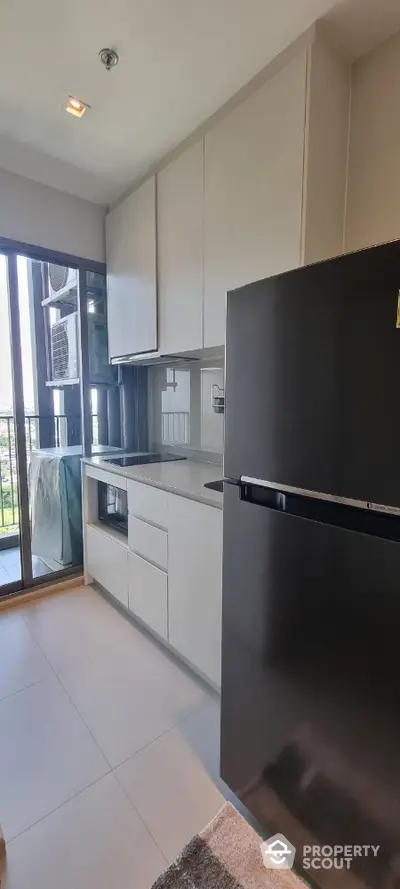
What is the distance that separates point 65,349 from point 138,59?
1642 mm

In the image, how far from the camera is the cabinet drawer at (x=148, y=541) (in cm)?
178

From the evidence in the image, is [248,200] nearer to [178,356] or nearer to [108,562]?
[178,356]

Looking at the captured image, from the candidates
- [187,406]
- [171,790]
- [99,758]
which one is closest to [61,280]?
[187,406]

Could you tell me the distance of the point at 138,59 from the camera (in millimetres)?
1431

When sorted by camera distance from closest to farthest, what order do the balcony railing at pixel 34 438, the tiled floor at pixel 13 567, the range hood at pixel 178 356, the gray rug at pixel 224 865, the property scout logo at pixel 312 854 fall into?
the property scout logo at pixel 312 854
the gray rug at pixel 224 865
the range hood at pixel 178 356
the tiled floor at pixel 13 567
the balcony railing at pixel 34 438

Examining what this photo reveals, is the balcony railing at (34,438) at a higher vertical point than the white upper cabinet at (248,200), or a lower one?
lower

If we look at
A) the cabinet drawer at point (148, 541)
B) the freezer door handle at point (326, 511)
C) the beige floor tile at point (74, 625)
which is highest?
the freezer door handle at point (326, 511)

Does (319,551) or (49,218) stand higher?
(49,218)

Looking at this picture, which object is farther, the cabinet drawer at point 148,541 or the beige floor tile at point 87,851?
the cabinet drawer at point 148,541

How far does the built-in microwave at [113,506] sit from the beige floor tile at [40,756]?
87cm

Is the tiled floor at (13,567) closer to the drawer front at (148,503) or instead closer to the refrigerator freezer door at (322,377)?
the drawer front at (148,503)

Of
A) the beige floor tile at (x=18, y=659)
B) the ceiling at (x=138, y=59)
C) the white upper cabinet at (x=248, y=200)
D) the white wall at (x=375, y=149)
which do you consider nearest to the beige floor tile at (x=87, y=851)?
the beige floor tile at (x=18, y=659)

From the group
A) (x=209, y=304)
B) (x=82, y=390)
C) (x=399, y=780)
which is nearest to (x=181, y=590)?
(x=399, y=780)

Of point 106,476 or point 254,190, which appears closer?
point 254,190
